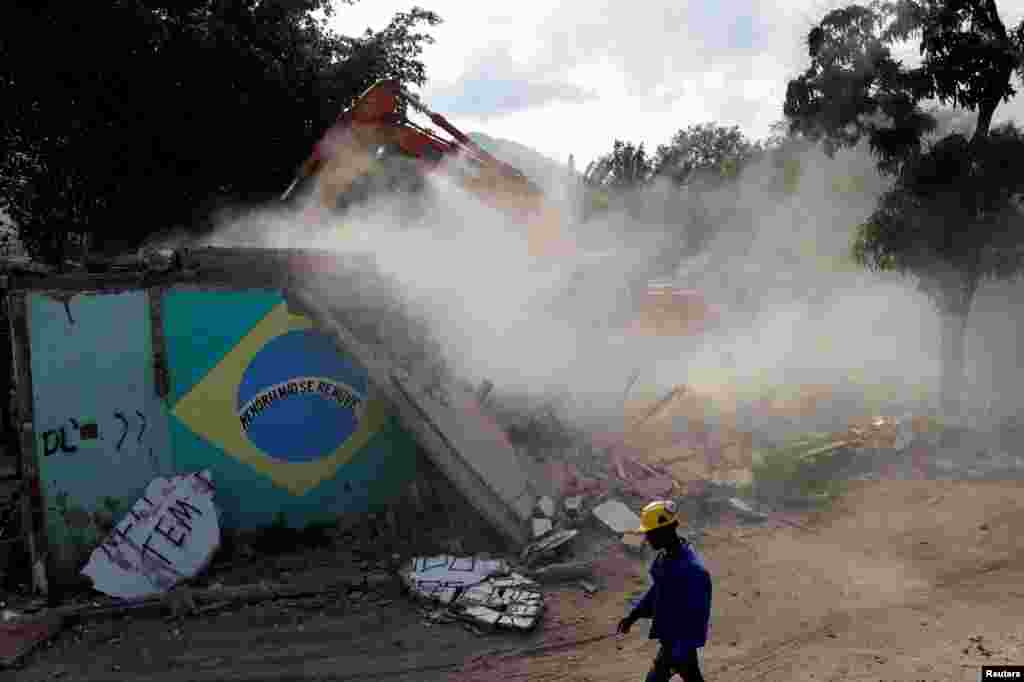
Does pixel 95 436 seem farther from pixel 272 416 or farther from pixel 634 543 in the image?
pixel 634 543

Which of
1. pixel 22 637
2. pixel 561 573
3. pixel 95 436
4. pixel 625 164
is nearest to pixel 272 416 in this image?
pixel 95 436

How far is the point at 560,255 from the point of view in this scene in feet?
36.9

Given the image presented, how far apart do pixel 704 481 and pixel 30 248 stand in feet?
42.2


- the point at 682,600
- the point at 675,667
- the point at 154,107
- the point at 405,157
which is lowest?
the point at 675,667

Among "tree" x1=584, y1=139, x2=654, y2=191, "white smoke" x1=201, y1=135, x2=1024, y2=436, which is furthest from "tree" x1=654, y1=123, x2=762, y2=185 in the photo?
"white smoke" x1=201, y1=135, x2=1024, y2=436

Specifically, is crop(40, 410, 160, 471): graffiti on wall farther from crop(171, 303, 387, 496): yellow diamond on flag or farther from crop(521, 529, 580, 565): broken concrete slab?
crop(521, 529, 580, 565): broken concrete slab

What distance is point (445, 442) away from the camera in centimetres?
743

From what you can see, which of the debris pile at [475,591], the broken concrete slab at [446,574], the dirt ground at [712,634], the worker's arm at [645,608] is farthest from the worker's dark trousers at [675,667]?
the broken concrete slab at [446,574]

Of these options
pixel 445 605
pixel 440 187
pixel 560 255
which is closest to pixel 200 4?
pixel 440 187

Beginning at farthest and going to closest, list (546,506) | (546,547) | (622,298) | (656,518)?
(622,298), (546,506), (546,547), (656,518)

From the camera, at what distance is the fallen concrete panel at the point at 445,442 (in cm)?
728

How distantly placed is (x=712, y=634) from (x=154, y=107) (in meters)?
13.2

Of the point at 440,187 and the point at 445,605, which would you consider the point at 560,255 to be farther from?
the point at 445,605

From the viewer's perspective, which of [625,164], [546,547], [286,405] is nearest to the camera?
[546,547]
